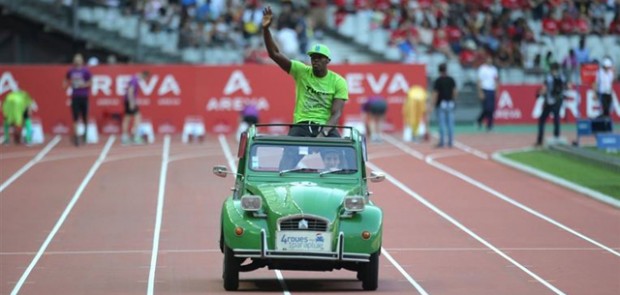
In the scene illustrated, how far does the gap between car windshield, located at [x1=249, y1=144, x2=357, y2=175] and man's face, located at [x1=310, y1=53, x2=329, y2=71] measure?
101 cm

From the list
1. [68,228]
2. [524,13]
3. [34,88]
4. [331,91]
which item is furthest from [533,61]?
[331,91]

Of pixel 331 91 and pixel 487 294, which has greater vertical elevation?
pixel 331 91

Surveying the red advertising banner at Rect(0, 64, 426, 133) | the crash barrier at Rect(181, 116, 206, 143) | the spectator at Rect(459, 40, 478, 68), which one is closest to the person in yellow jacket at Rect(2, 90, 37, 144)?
the red advertising banner at Rect(0, 64, 426, 133)

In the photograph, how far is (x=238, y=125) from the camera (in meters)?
36.8

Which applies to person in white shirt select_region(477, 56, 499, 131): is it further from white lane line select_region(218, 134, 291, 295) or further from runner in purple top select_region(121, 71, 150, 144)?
runner in purple top select_region(121, 71, 150, 144)

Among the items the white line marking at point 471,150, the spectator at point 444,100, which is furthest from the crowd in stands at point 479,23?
the spectator at point 444,100

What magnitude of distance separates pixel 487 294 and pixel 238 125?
886 inches

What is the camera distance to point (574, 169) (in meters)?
28.4

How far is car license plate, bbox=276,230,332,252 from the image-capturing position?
45.1 feet

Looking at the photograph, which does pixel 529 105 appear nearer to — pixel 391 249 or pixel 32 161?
pixel 32 161

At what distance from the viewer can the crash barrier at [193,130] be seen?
1362 inches

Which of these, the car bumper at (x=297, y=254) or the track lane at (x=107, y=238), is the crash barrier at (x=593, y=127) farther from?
the car bumper at (x=297, y=254)

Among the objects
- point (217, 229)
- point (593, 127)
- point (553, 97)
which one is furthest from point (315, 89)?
point (553, 97)

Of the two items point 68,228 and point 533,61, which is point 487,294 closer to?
point 68,228
